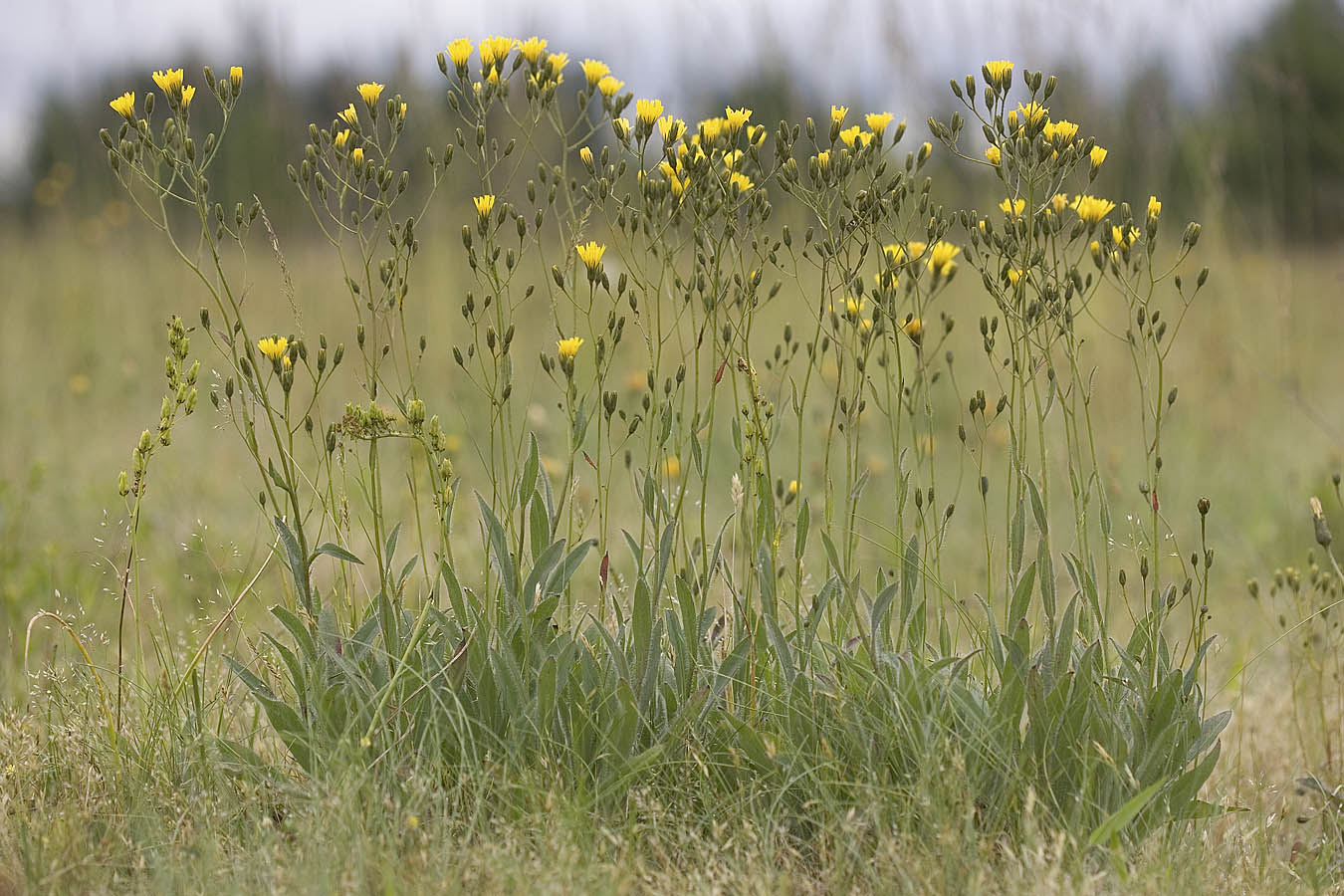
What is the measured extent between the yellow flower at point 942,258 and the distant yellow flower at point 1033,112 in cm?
25

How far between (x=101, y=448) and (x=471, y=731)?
3601 millimetres

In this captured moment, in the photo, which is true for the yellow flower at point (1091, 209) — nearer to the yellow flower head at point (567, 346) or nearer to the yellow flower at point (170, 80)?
the yellow flower head at point (567, 346)

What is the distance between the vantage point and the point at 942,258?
1.98 meters

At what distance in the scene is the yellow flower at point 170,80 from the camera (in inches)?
69.5

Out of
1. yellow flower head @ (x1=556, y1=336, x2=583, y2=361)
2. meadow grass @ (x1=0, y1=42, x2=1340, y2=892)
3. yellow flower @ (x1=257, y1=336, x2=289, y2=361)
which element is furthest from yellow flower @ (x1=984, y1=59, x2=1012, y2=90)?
yellow flower @ (x1=257, y1=336, x2=289, y2=361)

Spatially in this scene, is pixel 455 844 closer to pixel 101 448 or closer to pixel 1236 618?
pixel 1236 618

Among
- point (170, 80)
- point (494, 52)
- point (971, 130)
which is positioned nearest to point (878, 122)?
point (494, 52)

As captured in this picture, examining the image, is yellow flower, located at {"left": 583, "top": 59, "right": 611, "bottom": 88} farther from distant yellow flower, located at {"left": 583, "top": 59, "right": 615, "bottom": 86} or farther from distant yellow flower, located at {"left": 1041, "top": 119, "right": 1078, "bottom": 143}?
distant yellow flower, located at {"left": 1041, "top": 119, "right": 1078, "bottom": 143}

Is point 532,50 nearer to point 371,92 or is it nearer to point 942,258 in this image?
point 371,92

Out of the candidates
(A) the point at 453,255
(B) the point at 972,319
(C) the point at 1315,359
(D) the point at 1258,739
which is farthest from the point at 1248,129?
(D) the point at 1258,739

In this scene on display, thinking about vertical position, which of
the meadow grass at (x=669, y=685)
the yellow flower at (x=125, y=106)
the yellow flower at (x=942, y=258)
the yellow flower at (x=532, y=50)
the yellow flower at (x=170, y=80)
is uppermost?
the yellow flower at (x=532, y=50)

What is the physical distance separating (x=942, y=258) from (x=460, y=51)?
0.84m

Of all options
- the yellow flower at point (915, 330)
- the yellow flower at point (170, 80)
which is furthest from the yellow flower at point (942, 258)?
the yellow flower at point (170, 80)

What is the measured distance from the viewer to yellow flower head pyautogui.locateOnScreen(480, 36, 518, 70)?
1822mm
